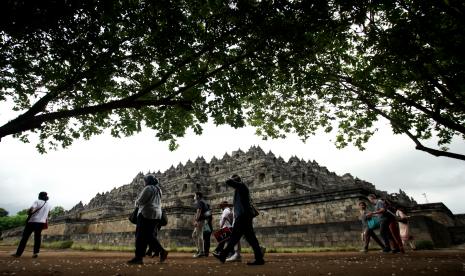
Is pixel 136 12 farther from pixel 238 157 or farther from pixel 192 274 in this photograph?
pixel 238 157

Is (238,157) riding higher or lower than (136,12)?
higher

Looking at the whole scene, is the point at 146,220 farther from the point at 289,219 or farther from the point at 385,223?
the point at 289,219

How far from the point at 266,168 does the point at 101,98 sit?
29877mm

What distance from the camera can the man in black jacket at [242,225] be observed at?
21.1ft

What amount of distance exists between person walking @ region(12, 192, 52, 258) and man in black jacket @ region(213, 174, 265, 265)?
6.17 m

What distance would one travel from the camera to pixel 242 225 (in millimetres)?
6555

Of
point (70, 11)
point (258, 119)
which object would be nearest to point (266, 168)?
point (258, 119)

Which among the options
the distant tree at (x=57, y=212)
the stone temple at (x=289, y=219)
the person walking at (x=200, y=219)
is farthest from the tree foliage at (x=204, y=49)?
the distant tree at (x=57, y=212)

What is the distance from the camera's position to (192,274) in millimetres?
5254

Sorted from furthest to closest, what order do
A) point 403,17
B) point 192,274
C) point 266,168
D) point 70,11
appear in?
point 266,168 < point 403,17 < point 70,11 < point 192,274

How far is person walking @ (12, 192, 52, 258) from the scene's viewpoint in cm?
882

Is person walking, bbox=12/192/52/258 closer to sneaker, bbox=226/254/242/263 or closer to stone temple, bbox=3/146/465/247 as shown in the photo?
sneaker, bbox=226/254/242/263

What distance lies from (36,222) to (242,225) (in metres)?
6.74

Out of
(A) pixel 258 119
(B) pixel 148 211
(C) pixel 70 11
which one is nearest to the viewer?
(C) pixel 70 11
